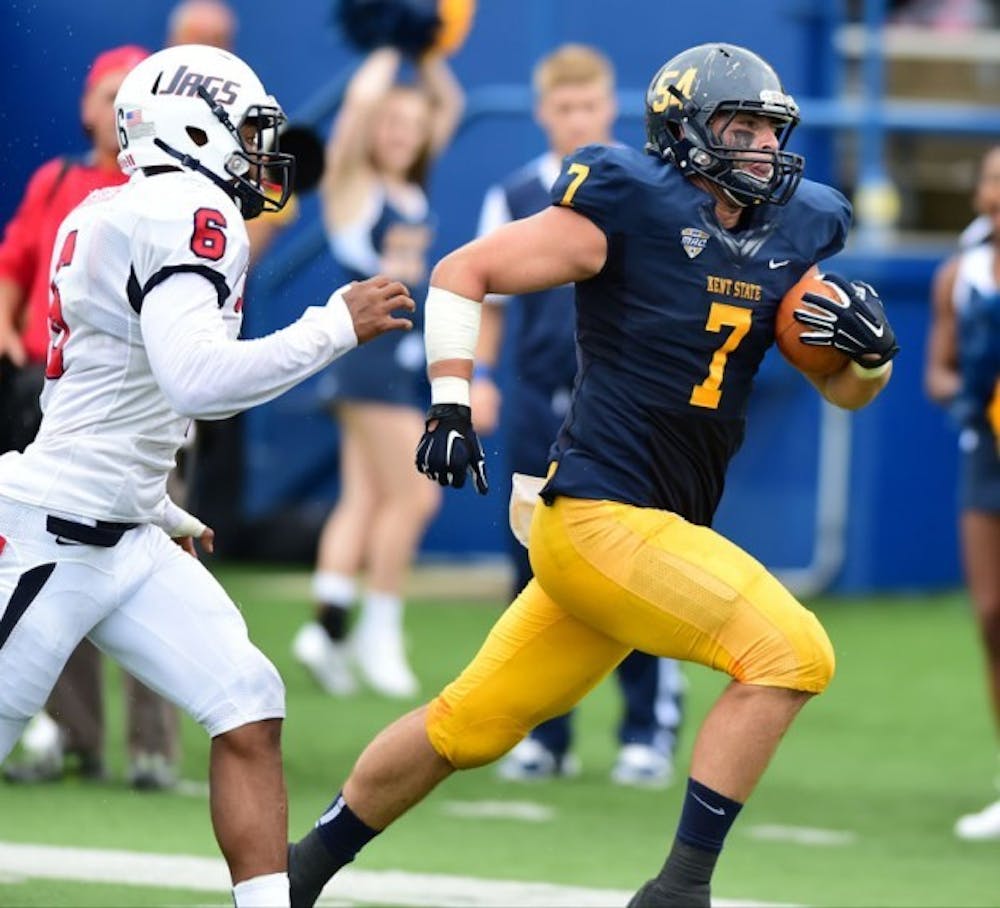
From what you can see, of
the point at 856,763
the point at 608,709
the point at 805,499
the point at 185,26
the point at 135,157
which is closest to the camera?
the point at 135,157

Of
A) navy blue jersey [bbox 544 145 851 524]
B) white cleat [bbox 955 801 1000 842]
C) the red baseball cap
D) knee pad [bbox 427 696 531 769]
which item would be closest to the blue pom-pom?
the red baseball cap

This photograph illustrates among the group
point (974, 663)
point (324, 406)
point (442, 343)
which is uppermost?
point (442, 343)

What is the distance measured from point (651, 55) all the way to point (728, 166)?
7614 mm

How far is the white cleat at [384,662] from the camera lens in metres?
9.23

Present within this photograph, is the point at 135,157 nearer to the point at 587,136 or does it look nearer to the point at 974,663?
the point at 587,136

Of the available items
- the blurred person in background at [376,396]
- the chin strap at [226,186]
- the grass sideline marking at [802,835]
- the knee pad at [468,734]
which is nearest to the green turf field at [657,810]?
the grass sideline marking at [802,835]

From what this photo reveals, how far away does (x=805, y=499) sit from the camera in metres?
12.0

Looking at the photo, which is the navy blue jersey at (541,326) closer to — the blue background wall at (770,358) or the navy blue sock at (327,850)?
the navy blue sock at (327,850)

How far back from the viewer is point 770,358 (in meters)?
11.4

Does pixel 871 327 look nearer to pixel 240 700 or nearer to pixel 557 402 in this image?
pixel 240 700

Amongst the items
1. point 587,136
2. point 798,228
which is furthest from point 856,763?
point 798,228

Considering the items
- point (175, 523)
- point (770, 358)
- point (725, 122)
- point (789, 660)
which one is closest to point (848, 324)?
point (725, 122)

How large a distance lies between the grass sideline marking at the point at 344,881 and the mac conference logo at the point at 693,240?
1575 mm

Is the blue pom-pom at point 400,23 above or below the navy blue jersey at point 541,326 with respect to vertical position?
above
